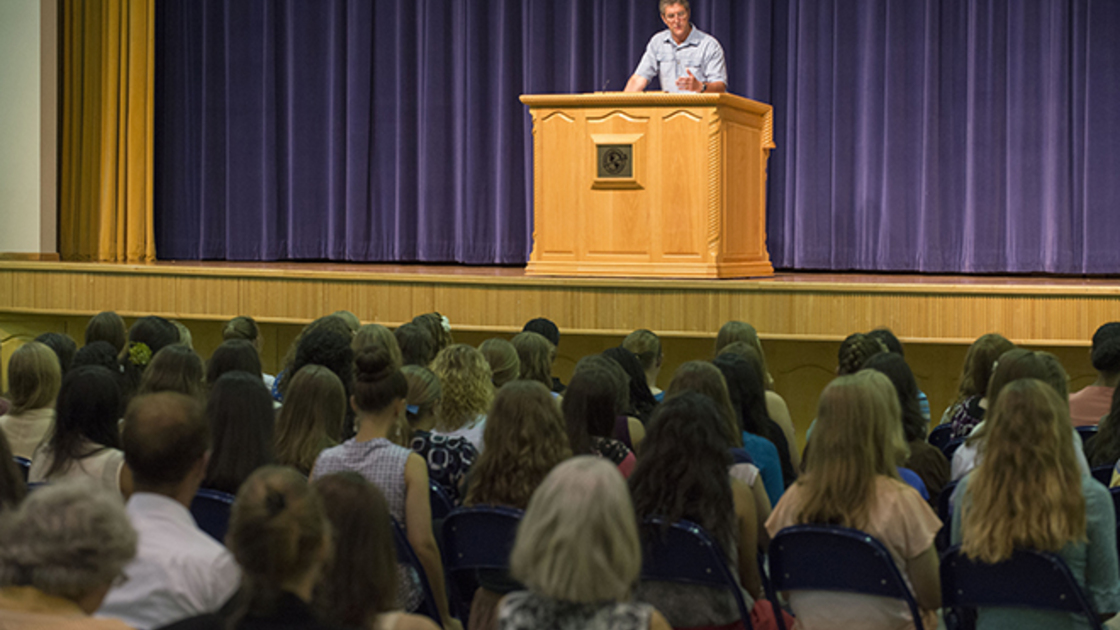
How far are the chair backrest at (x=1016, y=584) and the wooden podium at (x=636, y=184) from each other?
4.37 meters

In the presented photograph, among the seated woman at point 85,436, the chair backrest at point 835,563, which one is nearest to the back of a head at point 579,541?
the chair backrest at point 835,563

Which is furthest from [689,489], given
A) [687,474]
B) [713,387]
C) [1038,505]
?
[1038,505]

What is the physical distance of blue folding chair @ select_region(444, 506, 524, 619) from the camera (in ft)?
8.80

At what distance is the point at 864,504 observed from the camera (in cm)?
261

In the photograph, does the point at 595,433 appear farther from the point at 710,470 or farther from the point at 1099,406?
the point at 1099,406

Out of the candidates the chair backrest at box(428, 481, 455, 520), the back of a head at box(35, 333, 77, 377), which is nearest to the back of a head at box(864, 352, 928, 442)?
the chair backrest at box(428, 481, 455, 520)

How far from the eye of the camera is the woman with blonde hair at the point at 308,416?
10.2 ft

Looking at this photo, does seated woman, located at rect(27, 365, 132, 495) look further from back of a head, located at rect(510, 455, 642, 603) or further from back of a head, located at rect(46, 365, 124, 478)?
back of a head, located at rect(510, 455, 642, 603)

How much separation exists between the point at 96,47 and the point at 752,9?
552 cm

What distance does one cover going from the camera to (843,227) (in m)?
9.26

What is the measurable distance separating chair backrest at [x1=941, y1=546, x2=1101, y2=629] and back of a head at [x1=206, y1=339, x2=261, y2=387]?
230cm

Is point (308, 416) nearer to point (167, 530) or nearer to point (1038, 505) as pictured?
point (167, 530)

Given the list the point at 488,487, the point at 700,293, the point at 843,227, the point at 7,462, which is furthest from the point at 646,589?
the point at 843,227

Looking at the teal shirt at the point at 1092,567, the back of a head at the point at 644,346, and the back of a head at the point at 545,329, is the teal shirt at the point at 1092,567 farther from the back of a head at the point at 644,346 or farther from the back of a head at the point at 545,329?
the back of a head at the point at 545,329
